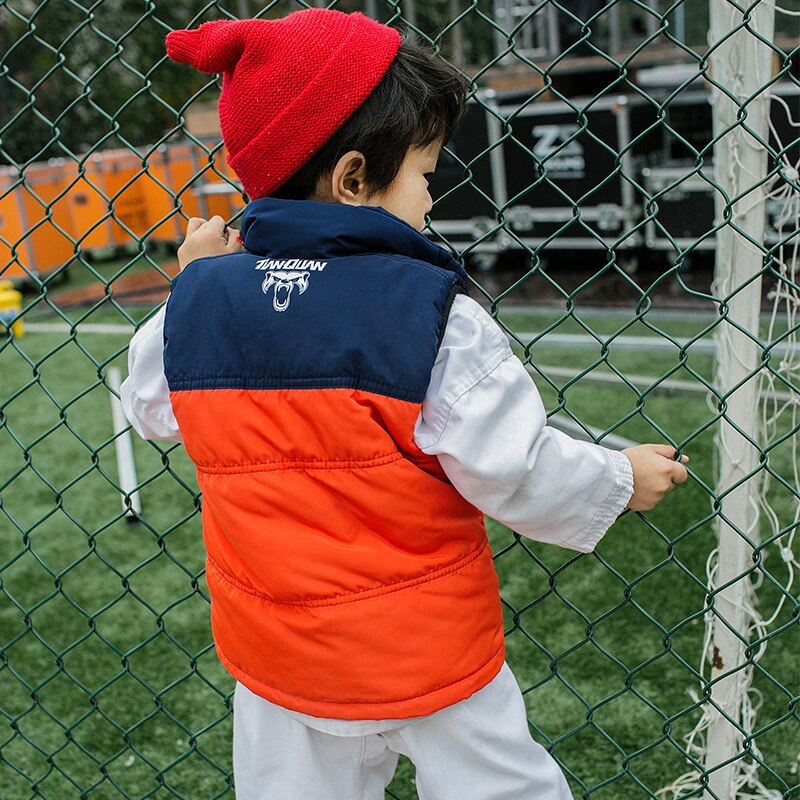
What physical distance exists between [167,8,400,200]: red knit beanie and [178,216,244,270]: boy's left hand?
9.0 inches

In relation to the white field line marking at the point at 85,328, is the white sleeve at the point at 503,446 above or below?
above

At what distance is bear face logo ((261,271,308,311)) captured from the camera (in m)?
1.29

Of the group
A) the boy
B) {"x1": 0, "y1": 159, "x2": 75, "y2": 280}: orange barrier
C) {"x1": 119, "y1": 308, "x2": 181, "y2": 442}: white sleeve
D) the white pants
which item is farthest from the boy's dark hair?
{"x1": 0, "y1": 159, "x2": 75, "y2": 280}: orange barrier

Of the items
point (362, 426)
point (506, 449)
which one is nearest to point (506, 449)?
point (506, 449)

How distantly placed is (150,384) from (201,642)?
162cm

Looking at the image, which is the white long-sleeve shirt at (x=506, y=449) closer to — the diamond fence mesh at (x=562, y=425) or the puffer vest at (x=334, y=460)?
the puffer vest at (x=334, y=460)

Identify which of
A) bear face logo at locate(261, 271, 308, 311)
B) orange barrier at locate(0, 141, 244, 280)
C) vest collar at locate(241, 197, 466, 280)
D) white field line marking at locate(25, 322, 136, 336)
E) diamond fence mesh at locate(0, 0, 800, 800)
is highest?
vest collar at locate(241, 197, 466, 280)

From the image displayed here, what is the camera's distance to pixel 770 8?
1638 millimetres

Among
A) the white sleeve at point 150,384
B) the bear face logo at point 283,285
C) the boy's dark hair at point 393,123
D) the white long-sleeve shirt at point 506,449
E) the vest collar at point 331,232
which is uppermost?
the boy's dark hair at point 393,123

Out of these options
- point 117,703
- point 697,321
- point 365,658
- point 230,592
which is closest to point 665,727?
point 365,658

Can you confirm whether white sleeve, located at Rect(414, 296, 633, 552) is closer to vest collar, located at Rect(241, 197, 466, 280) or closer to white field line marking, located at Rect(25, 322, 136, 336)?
vest collar, located at Rect(241, 197, 466, 280)

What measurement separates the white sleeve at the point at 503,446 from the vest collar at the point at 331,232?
92 mm

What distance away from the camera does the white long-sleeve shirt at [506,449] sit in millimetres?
1242

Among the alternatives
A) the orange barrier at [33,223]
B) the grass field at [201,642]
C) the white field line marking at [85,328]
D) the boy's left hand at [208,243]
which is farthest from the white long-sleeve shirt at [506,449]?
the orange barrier at [33,223]
